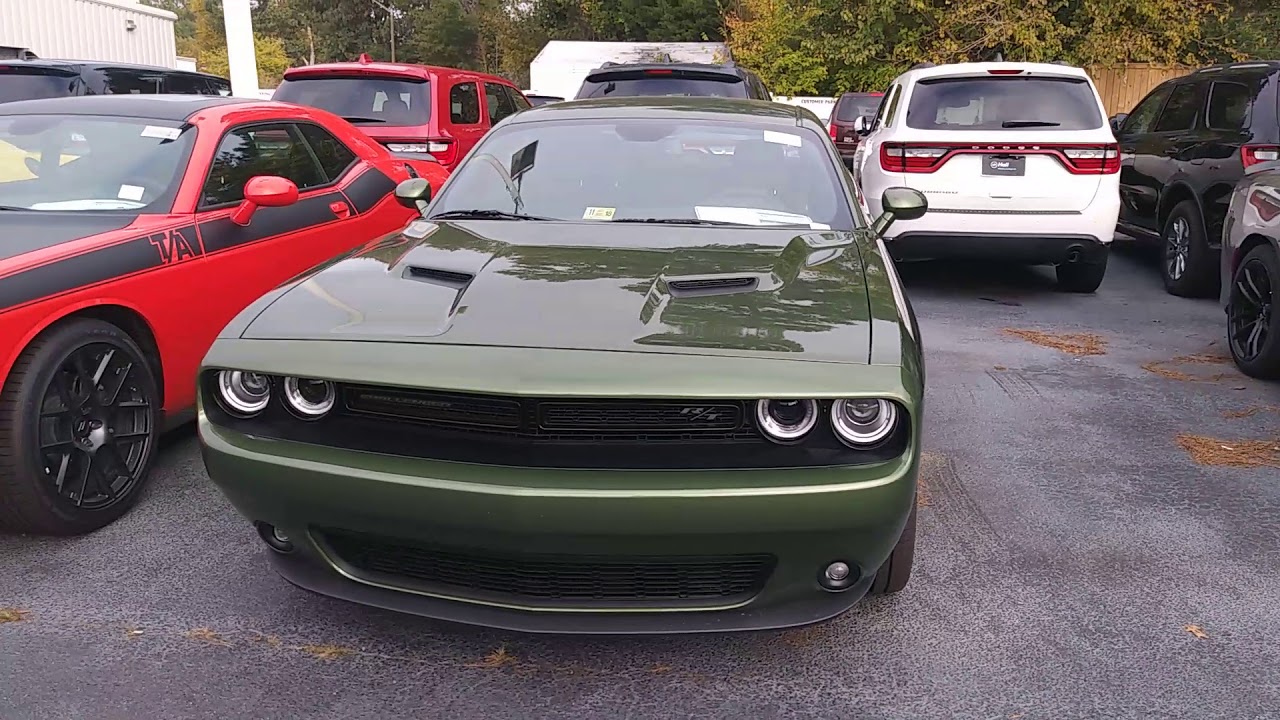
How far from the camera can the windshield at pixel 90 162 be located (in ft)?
13.5

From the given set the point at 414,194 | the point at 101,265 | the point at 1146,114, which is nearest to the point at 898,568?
the point at 414,194

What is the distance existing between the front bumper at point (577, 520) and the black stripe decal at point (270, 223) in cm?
187

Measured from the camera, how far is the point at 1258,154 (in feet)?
22.5

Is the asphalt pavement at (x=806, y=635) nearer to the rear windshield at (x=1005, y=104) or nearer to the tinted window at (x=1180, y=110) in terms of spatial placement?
the rear windshield at (x=1005, y=104)

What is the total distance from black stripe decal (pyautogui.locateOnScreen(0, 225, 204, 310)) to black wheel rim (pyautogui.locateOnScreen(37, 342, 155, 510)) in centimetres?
24

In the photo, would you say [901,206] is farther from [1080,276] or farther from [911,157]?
[1080,276]

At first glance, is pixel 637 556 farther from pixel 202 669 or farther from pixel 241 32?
pixel 241 32

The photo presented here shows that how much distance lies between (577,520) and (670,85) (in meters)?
7.99

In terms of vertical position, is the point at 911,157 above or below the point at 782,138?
below

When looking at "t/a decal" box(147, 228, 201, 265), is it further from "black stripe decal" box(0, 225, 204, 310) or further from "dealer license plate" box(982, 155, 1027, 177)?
"dealer license plate" box(982, 155, 1027, 177)

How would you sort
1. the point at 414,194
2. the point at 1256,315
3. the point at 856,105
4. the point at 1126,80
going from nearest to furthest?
the point at 414,194 < the point at 1256,315 < the point at 856,105 < the point at 1126,80

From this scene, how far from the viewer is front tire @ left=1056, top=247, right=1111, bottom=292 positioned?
309 inches

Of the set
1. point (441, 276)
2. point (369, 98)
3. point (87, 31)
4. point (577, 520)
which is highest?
point (87, 31)

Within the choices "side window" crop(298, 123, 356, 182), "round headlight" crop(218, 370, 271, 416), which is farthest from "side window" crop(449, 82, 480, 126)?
"round headlight" crop(218, 370, 271, 416)
